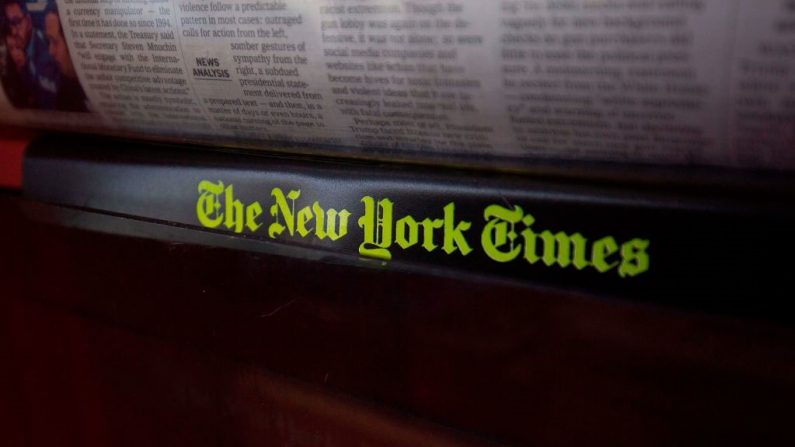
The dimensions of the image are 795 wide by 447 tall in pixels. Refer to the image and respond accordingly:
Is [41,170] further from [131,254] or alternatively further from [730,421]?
→ [730,421]

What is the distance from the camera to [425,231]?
292 millimetres

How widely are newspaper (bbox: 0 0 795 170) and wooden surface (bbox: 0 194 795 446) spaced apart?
0.21 feet

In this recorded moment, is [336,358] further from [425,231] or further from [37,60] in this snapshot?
[37,60]

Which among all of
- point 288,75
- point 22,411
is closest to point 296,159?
point 288,75

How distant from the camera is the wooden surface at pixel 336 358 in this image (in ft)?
0.85

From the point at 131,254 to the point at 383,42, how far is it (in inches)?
8.5

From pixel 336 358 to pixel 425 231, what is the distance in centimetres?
9

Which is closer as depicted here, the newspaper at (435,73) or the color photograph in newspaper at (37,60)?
the newspaper at (435,73)

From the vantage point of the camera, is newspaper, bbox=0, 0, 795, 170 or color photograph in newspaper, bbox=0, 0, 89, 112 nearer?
newspaper, bbox=0, 0, 795, 170

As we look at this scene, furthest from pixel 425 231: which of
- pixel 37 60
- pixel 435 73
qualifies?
pixel 37 60

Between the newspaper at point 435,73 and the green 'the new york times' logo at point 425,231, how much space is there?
3 cm

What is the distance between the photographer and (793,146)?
0.23 meters

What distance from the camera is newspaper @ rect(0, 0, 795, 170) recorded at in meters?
0.22

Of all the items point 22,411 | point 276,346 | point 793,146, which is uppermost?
point 793,146
